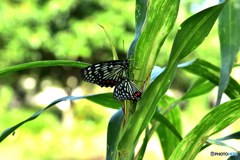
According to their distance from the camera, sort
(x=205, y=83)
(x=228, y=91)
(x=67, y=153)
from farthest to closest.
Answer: (x=67, y=153), (x=205, y=83), (x=228, y=91)

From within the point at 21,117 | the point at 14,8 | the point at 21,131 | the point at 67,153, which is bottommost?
the point at 67,153

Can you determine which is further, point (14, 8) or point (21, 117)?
point (21, 117)

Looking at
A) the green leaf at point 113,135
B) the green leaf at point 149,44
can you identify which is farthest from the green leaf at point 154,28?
the green leaf at point 113,135

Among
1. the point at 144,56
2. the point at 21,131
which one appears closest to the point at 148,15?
the point at 144,56

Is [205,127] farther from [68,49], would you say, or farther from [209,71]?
[68,49]

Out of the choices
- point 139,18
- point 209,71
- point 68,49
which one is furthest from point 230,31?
point 68,49

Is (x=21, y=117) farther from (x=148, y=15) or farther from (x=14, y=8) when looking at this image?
(x=148, y=15)

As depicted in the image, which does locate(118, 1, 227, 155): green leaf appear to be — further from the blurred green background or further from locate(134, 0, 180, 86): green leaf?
the blurred green background

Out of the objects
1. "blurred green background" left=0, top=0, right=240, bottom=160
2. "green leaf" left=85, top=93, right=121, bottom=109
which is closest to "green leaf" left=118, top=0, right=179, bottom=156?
"green leaf" left=85, top=93, right=121, bottom=109

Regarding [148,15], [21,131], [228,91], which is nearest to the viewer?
[148,15]
